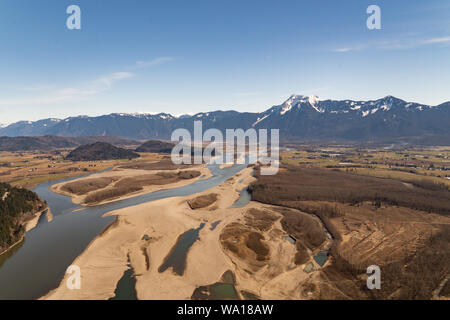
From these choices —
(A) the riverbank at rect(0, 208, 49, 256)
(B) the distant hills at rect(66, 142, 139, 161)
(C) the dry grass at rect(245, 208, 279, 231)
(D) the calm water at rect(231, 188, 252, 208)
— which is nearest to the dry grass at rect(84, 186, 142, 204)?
(A) the riverbank at rect(0, 208, 49, 256)

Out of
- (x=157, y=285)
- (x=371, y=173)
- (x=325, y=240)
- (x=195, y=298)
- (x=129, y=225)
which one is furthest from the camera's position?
(x=371, y=173)

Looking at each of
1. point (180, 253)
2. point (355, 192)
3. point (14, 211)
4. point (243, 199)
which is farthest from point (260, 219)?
point (14, 211)

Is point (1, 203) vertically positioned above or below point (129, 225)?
above

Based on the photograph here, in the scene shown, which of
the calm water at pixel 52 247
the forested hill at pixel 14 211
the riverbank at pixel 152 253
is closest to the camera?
the riverbank at pixel 152 253

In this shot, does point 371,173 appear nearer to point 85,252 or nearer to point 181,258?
point 181,258

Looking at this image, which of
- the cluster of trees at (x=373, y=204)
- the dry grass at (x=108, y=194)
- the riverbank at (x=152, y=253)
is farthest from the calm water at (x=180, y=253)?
the dry grass at (x=108, y=194)

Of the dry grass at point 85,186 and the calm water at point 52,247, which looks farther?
the dry grass at point 85,186

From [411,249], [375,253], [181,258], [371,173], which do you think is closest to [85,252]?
[181,258]

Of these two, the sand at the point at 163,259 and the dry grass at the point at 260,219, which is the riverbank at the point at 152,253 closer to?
the sand at the point at 163,259
